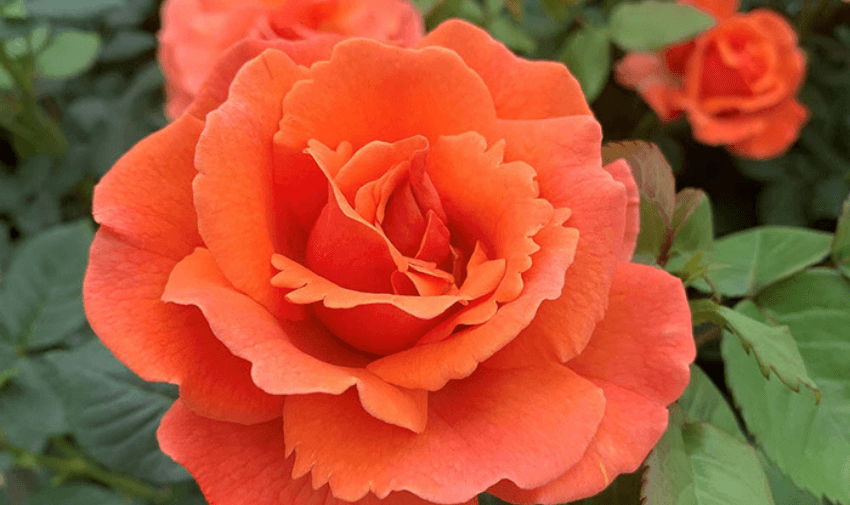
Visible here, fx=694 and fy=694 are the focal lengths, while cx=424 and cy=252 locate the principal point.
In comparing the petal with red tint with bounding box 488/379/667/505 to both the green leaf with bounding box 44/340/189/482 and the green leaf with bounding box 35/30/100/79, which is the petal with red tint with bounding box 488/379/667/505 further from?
the green leaf with bounding box 35/30/100/79

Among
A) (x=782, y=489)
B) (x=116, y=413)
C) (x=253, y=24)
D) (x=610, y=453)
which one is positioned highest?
(x=253, y=24)

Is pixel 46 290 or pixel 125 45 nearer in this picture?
pixel 46 290

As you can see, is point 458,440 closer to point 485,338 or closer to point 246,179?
point 485,338

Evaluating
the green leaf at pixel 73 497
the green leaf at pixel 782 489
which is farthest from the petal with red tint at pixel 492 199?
the green leaf at pixel 73 497

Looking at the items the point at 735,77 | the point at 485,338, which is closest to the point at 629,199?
the point at 485,338

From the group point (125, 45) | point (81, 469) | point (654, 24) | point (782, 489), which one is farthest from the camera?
point (125, 45)

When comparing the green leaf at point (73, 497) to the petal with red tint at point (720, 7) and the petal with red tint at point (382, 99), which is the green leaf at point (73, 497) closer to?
the petal with red tint at point (382, 99)
